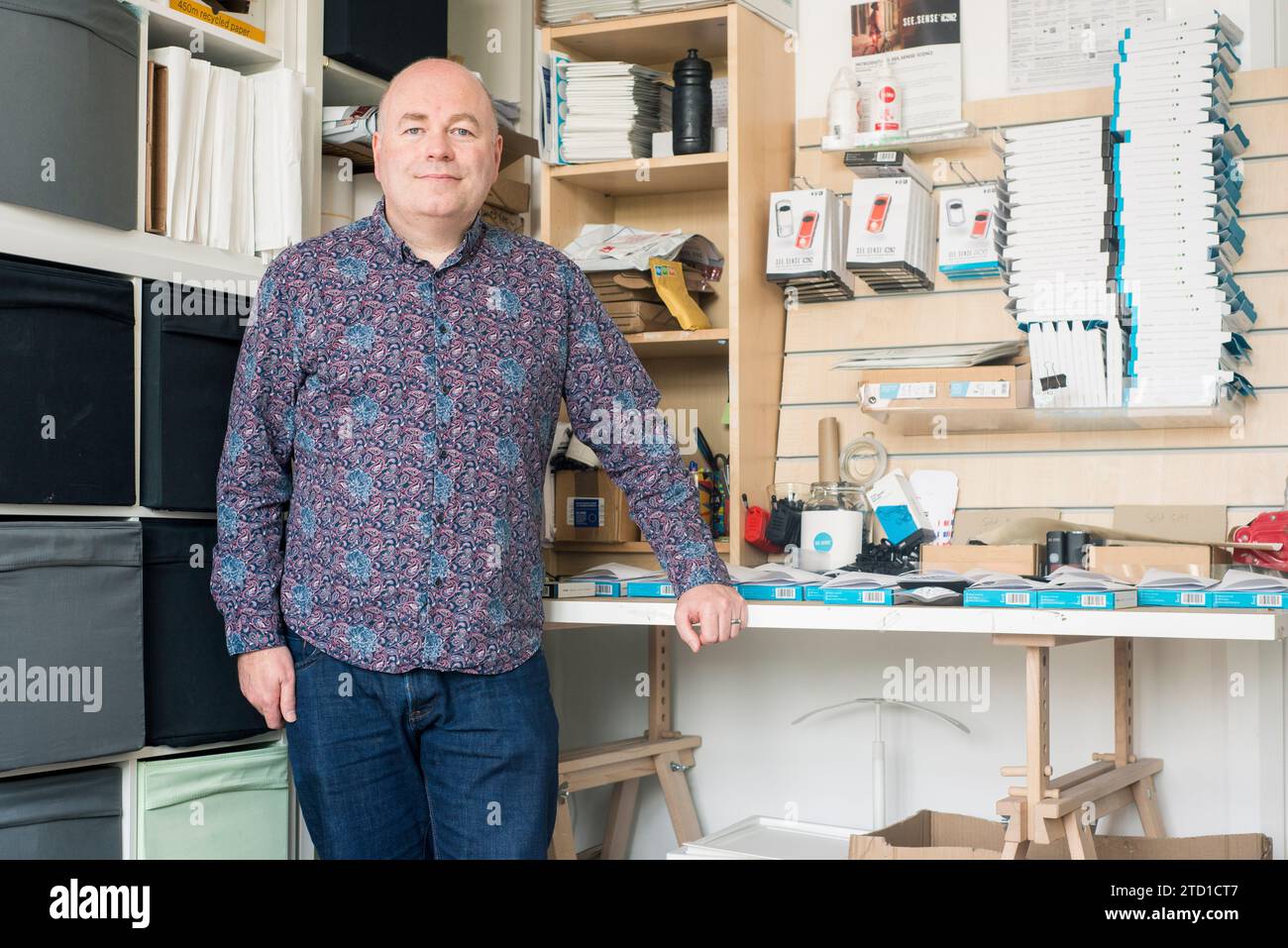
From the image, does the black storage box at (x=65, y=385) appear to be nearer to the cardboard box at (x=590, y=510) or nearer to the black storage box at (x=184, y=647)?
the black storage box at (x=184, y=647)

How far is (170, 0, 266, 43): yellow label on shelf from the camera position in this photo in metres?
2.23

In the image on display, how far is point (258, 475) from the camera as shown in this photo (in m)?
1.89

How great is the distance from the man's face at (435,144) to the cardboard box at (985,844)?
1379 mm

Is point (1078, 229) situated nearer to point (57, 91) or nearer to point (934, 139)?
point (934, 139)

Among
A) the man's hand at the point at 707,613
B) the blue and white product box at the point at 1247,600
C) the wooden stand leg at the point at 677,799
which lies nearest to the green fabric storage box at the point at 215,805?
the man's hand at the point at 707,613

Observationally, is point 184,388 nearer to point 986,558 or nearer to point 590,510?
point 590,510

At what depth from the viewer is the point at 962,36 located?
2.93m

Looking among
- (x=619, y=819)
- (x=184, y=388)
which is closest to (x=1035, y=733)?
(x=619, y=819)

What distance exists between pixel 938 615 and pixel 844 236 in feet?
3.90

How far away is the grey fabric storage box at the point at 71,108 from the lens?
74.0 inches

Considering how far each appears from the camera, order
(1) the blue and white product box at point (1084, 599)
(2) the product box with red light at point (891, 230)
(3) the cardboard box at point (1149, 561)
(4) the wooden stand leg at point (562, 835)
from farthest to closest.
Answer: (2) the product box with red light at point (891, 230), (4) the wooden stand leg at point (562, 835), (3) the cardboard box at point (1149, 561), (1) the blue and white product box at point (1084, 599)

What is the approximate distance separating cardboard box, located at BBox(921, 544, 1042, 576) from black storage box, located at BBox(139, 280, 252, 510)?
49.9 inches

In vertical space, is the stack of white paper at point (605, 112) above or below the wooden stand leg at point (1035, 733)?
above
